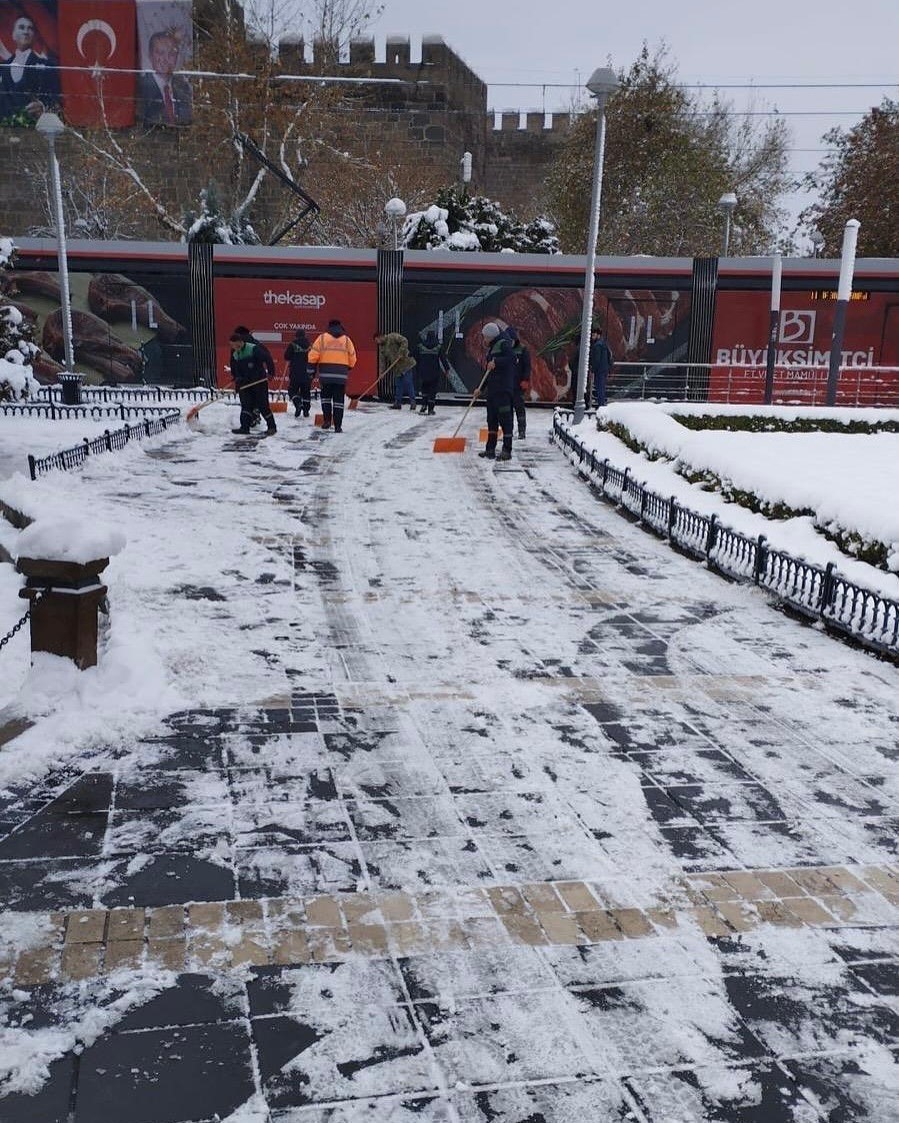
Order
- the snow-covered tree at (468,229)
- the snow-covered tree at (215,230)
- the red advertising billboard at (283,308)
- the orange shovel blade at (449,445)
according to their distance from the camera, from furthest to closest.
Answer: the snow-covered tree at (468,229)
the snow-covered tree at (215,230)
the red advertising billboard at (283,308)
the orange shovel blade at (449,445)

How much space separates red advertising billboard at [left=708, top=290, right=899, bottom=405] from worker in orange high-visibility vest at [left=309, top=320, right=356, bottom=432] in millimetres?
9578

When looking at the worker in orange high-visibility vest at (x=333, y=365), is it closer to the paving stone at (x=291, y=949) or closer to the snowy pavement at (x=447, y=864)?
the snowy pavement at (x=447, y=864)

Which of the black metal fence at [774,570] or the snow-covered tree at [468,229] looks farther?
the snow-covered tree at [468,229]

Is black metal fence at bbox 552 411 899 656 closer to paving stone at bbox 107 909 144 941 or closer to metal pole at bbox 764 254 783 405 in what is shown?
paving stone at bbox 107 909 144 941

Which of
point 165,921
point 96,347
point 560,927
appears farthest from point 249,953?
point 96,347

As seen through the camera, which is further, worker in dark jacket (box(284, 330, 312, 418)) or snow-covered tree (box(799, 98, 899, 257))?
snow-covered tree (box(799, 98, 899, 257))

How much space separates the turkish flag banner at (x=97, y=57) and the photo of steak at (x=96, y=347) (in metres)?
18.7

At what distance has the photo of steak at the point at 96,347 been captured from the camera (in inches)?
852

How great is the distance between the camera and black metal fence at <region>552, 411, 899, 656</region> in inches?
269

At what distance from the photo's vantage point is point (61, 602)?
531cm

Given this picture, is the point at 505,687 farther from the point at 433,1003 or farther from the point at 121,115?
the point at 121,115

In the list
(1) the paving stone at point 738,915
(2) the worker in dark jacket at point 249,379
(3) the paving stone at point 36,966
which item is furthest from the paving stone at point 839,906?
(2) the worker in dark jacket at point 249,379

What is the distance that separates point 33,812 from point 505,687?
2.78m

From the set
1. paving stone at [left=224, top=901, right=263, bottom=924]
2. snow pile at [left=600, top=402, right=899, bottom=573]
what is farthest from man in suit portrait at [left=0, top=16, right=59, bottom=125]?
paving stone at [left=224, top=901, right=263, bottom=924]
